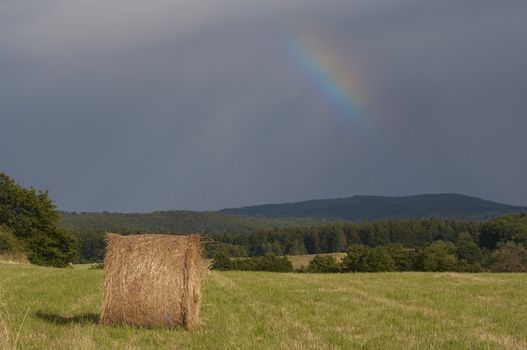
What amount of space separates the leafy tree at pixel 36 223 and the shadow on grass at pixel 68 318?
5438 centimetres

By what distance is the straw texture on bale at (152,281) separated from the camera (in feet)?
43.3

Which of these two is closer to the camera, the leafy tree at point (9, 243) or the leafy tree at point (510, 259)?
the leafy tree at point (9, 243)

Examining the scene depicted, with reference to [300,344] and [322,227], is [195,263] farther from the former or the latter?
[322,227]

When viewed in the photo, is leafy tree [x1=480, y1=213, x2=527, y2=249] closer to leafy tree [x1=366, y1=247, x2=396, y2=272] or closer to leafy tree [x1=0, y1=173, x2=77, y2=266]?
leafy tree [x1=366, y1=247, x2=396, y2=272]

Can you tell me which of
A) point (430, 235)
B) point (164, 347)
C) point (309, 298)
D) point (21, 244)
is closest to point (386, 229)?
point (430, 235)

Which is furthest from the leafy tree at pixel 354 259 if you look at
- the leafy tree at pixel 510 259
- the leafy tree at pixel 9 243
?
the leafy tree at pixel 9 243

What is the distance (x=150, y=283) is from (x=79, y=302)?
15.0ft

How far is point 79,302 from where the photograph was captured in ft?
56.1

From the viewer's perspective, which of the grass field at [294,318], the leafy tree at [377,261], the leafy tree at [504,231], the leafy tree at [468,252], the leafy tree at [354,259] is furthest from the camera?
the leafy tree at [504,231]

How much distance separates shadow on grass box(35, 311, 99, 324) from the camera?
44.7 feet

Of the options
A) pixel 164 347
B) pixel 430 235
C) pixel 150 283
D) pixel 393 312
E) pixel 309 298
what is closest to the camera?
pixel 164 347

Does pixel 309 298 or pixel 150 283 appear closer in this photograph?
pixel 150 283

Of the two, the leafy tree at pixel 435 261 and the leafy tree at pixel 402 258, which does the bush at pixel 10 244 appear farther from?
the leafy tree at pixel 435 261

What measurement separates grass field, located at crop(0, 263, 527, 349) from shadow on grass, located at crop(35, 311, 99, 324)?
0.07ft
